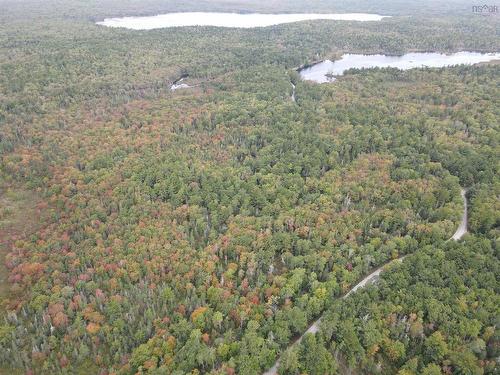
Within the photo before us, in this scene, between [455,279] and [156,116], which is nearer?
[455,279]

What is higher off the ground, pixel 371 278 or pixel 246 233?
pixel 246 233

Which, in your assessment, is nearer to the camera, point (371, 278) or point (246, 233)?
point (371, 278)

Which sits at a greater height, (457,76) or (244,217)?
(457,76)

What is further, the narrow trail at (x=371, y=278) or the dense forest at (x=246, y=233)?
the dense forest at (x=246, y=233)

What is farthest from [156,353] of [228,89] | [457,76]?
[457,76]

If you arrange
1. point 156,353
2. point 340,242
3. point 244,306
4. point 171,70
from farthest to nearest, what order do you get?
point 171,70 < point 340,242 < point 244,306 < point 156,353

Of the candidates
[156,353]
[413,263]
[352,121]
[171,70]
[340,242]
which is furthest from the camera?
[171,70]

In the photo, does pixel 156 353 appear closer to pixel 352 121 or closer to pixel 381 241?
pixel 381 241

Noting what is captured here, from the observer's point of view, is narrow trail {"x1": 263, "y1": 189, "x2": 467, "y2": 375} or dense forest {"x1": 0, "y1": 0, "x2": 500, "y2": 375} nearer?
narrow trail {"x1": 263, "y1": 189, "x2": 467, "y2": 375}
